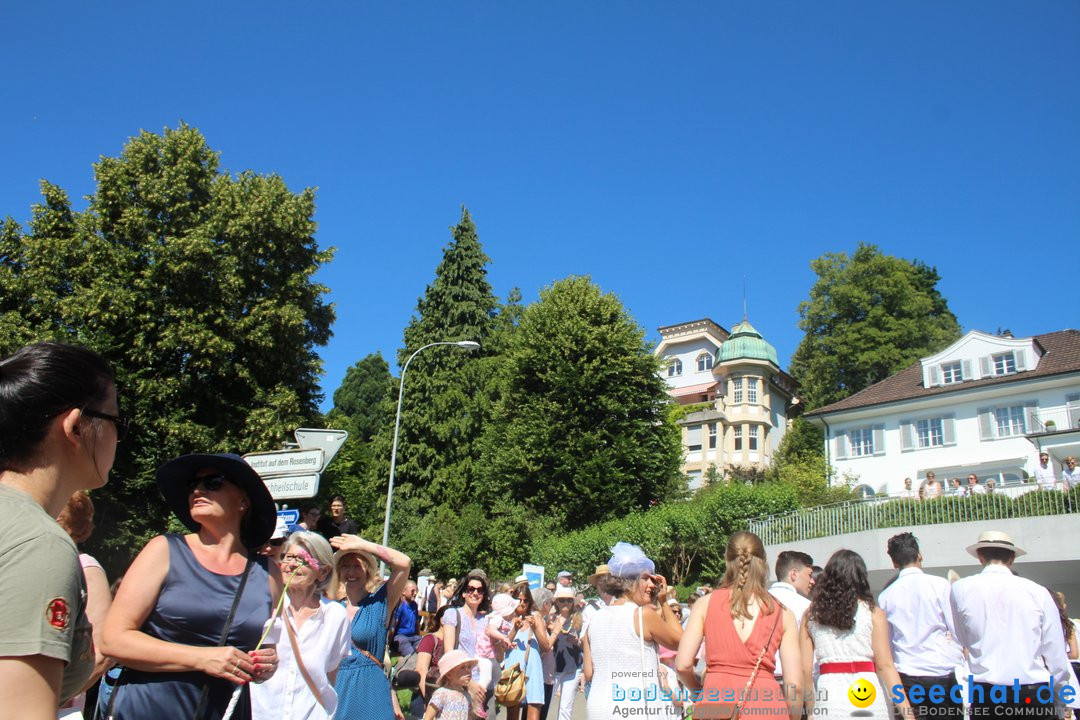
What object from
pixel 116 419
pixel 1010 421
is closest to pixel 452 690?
pixel 116 419

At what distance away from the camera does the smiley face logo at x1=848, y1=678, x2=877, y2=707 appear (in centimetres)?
599

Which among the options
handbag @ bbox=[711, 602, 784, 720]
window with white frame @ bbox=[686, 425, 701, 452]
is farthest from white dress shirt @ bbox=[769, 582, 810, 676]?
window with white frame @ bbox=[686, 425, 701, 452]

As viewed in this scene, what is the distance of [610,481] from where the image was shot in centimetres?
3775

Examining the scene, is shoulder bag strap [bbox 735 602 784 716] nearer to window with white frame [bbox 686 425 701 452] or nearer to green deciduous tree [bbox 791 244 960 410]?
green deciduous tree [bbox 791 244 960 410]

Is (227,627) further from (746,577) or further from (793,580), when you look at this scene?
(793,580)

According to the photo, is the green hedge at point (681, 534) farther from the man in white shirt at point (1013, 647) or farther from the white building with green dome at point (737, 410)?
the man in white shirt at point (1013, 647)

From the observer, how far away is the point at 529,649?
10.4 metres

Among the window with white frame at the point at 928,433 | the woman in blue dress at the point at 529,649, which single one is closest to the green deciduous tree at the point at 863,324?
the window with white frame at the point at 928,433

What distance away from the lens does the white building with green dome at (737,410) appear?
6300cm

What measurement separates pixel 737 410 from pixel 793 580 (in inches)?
2274

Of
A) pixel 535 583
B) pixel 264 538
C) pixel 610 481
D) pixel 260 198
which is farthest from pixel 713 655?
pixel 610 481

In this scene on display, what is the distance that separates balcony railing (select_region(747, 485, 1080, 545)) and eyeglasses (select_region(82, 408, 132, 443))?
95.8 ft

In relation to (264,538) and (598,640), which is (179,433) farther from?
(264,538)

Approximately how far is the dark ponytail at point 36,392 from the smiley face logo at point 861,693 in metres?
5.61
